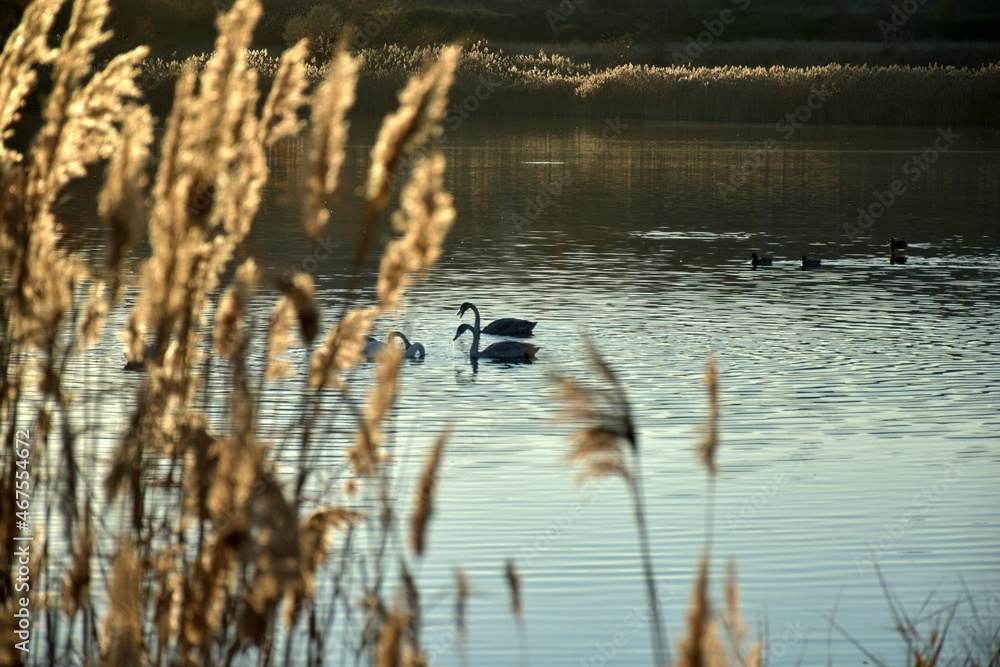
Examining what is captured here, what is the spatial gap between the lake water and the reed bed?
240 millimetres

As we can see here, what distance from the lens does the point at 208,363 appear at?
2832 millimetres

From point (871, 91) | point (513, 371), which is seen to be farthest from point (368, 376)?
point (871, 91)

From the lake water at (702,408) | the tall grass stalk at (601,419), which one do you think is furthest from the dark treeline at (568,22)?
the tall grass stalk at (601,419)

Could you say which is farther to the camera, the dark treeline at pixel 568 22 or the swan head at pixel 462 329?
the dark treeline at pixel 568 22

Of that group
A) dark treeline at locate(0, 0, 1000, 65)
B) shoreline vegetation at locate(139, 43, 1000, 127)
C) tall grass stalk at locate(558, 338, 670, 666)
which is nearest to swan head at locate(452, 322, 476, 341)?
tall grass stalk at locate(558, 338, 670, 666)

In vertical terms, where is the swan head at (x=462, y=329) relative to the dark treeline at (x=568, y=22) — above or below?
below

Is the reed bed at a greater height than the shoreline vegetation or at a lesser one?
lesser

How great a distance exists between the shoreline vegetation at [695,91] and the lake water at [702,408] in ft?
39.0

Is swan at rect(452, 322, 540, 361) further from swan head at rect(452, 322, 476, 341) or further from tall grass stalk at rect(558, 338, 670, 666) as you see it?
tall grass stalk at rect(558, 338, 670, 666)

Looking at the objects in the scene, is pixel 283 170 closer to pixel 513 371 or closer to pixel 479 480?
pixel 513 371

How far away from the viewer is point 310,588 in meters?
2.37

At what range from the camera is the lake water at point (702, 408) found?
197 inches

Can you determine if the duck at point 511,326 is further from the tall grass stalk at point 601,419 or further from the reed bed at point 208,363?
the tall grass stalk at point 601,419

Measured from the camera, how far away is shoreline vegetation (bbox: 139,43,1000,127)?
32.7 m
